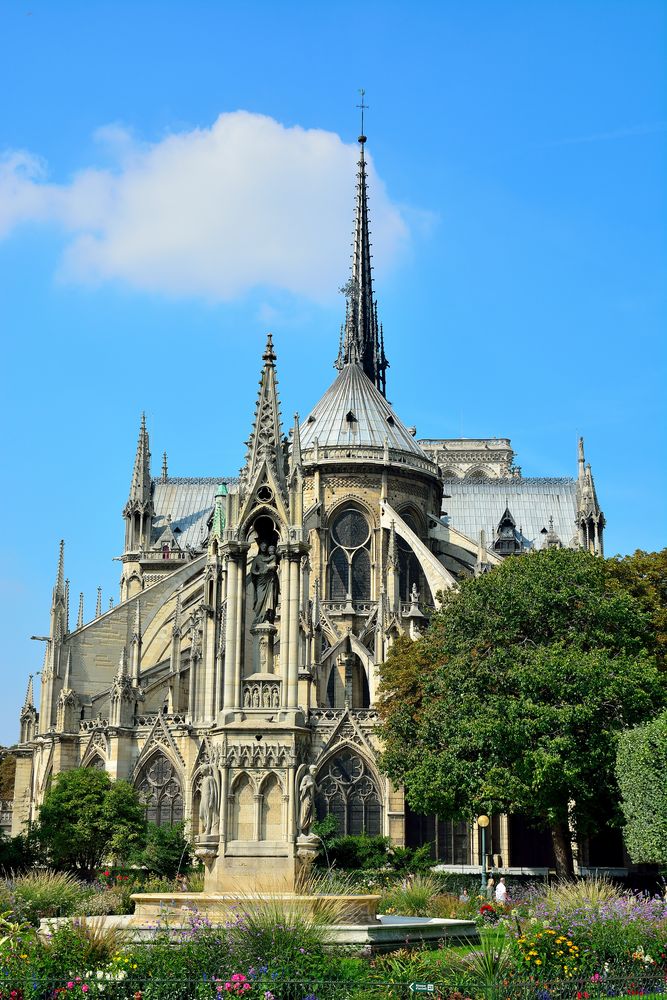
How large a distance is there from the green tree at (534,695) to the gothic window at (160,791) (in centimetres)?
1662

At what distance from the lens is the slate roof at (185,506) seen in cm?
9625

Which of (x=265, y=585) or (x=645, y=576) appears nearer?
(x=265, y=585)

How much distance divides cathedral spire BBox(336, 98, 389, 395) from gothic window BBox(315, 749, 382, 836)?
58.2 meters

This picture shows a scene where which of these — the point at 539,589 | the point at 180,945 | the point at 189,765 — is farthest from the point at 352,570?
the point at 180,945

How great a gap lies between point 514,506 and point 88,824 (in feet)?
187

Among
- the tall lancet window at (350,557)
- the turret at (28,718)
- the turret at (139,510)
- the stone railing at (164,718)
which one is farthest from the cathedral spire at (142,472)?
the stone railing at (164,718)

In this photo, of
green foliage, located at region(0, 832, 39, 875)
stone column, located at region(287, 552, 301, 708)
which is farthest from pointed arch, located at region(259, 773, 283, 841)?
green foliage, located at region(0, 832, 39, 875)

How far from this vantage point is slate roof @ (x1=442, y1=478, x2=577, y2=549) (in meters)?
99.8

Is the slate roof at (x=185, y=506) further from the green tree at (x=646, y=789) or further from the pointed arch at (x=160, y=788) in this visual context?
the green tree at (x=646, y=789)

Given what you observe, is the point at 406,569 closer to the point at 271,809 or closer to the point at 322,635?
the point at 322,635

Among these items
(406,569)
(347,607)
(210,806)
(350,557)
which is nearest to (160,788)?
(347,607)

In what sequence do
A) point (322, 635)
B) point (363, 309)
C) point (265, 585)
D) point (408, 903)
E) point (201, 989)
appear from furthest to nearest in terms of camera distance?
point (363, 309), point (322, 635), point (408, 903), point (265, 585), point (201, 989)

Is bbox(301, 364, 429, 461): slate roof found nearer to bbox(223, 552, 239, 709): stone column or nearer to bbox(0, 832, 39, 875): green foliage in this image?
bbox(0, 832, 39, 875): green foliage

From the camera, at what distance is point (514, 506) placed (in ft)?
334
